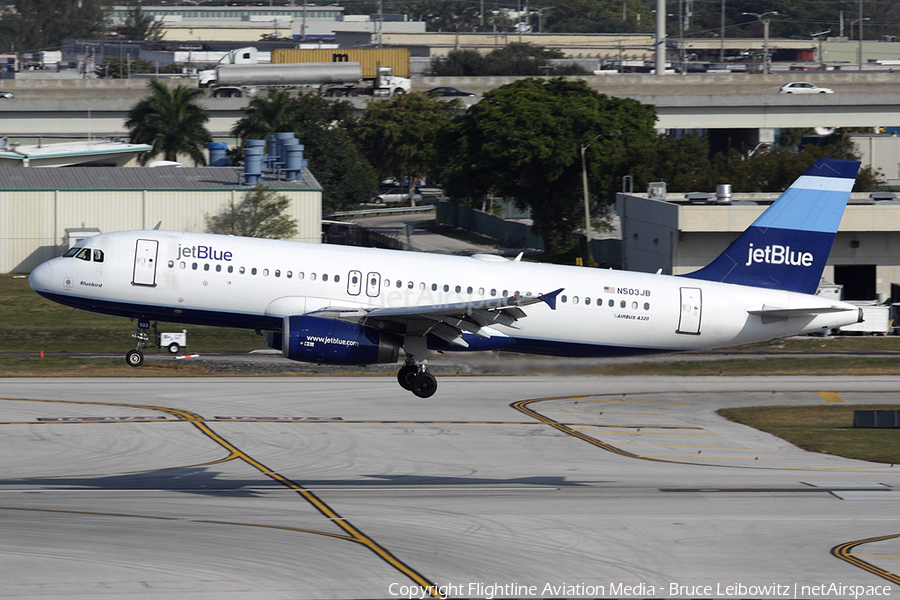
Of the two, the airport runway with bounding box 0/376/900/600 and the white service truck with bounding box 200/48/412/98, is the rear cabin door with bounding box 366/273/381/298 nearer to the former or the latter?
the airport runway with bounding box 0/376/900/600

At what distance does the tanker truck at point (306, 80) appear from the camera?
523ft

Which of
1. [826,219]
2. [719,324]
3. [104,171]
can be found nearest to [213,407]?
[719,324]

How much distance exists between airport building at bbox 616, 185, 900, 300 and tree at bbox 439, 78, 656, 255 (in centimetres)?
2251

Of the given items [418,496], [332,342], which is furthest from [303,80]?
[332,342]

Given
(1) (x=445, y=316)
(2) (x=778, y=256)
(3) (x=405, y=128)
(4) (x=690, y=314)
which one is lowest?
(4) (x=690, y=314)

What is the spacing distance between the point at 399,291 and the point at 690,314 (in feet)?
37.2

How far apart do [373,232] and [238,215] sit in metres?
23.4

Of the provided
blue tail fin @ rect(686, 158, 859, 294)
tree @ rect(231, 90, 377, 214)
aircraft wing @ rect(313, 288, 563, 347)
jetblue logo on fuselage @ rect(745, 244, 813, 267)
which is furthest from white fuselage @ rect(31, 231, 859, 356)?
tree @ rect(231, 90, 377, 214)

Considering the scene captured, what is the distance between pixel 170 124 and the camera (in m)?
125

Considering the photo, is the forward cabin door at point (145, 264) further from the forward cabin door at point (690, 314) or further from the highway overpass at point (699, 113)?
the highway overpass at point (699, 113)

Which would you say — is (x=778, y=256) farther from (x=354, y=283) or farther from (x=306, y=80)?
(x=306, y=80)

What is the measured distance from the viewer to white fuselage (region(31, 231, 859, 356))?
3725cm

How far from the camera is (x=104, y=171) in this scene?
331 ft

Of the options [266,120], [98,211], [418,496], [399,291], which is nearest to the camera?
[399,291]
